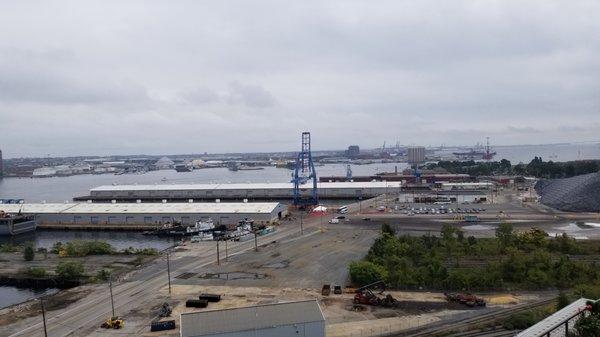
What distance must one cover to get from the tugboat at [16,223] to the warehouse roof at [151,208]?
1.04 meters

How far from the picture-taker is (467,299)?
12070 millimetres

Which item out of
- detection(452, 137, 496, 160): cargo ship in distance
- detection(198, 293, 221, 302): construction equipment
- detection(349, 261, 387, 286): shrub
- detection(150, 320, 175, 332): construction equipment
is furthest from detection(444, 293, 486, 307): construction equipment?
detection(452, 137, 496, 160): cargo ship in distance

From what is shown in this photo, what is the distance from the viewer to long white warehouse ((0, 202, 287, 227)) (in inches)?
1045

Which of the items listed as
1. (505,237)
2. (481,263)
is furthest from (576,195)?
(481,263)

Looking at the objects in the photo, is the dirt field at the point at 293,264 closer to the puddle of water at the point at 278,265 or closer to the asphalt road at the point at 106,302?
the puddle of water at the point at 278,265

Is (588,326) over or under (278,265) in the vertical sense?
over

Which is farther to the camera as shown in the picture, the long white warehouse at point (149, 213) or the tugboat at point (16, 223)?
the tugboat at point (16, 223)

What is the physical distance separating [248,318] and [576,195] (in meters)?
24.2

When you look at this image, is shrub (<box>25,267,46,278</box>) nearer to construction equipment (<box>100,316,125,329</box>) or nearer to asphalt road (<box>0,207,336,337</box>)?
asphalt road (<box>0,207,336,337</box>)

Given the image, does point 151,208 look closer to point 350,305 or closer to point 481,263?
point 350,305

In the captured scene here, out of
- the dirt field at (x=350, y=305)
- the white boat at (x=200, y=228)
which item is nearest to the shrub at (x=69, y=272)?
the dirt field at (x=350, y=305)

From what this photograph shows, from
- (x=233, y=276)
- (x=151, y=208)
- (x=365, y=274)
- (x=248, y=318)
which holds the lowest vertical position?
(x=233, y=276)

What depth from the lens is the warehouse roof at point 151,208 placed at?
2719cm

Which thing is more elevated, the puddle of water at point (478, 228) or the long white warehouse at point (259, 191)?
the long white warehouse at point (259, 191)
